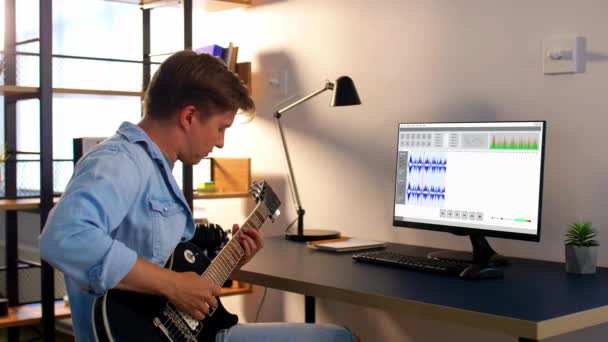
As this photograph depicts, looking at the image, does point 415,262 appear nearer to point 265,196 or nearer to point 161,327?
point 265,196

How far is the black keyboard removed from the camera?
7.11 ft

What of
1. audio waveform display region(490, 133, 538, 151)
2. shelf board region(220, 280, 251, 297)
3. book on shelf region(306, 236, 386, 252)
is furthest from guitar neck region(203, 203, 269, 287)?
shelf board region(220, 280, 251, 297)

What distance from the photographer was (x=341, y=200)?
10.5 ft

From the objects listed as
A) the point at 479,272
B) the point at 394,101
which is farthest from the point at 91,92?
the point at 479,272

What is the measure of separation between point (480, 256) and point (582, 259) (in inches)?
13.2

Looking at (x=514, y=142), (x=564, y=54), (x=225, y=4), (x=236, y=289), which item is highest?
(x=225, y=4)

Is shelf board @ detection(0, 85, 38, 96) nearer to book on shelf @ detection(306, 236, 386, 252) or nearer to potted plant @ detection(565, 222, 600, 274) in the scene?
book on shelf @ detection(306, 236, 386, 252)

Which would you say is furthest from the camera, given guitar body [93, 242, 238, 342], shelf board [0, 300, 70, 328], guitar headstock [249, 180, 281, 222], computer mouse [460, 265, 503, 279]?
shelf board [0, 300, 70, 328]

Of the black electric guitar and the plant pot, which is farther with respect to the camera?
the plant pot

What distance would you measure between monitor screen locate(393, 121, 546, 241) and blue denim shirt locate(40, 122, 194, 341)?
96cm

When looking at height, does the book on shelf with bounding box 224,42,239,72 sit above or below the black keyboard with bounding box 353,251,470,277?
above

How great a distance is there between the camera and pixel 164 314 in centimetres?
170

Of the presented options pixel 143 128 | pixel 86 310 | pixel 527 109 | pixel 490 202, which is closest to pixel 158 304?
pixel 86 310

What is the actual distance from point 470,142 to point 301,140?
42.4 inches
